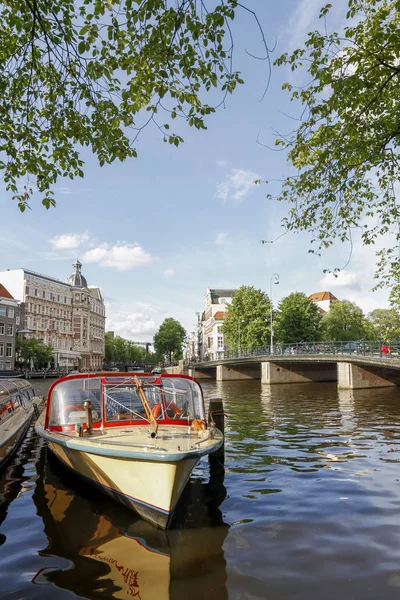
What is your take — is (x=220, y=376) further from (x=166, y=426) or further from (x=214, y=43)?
(x=214, y=43)

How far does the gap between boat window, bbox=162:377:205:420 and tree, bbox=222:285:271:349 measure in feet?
194

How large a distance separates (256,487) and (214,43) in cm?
816

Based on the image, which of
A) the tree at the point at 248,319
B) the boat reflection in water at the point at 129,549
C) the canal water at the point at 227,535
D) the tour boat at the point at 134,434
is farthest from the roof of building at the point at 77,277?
the boat reflection in water at the point at 129,549

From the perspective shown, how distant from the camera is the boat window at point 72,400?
1026cm

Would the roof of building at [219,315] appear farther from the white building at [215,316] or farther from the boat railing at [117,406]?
the boat railing at [117,406]

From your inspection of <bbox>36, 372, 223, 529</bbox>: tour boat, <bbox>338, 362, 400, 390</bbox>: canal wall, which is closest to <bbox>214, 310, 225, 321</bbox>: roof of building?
<bbox>338, 362, 400, 390</bbox>: canal wall

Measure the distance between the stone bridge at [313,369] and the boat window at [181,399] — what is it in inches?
912

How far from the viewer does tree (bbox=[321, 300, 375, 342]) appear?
86.1 metres

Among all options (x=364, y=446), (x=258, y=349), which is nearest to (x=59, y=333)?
(x=258, y=349)

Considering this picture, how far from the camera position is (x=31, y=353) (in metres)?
68.9

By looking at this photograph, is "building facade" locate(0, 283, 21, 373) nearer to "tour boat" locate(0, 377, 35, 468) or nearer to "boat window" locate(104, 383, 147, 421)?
"tour boat" locate(0, 377, 35, 468)

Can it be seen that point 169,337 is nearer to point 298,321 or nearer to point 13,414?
point 298,321

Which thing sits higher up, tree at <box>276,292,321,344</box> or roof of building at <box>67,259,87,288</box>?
roof of building at <box>67,259,87,288</box>

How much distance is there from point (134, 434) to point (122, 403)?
4.84 ft
